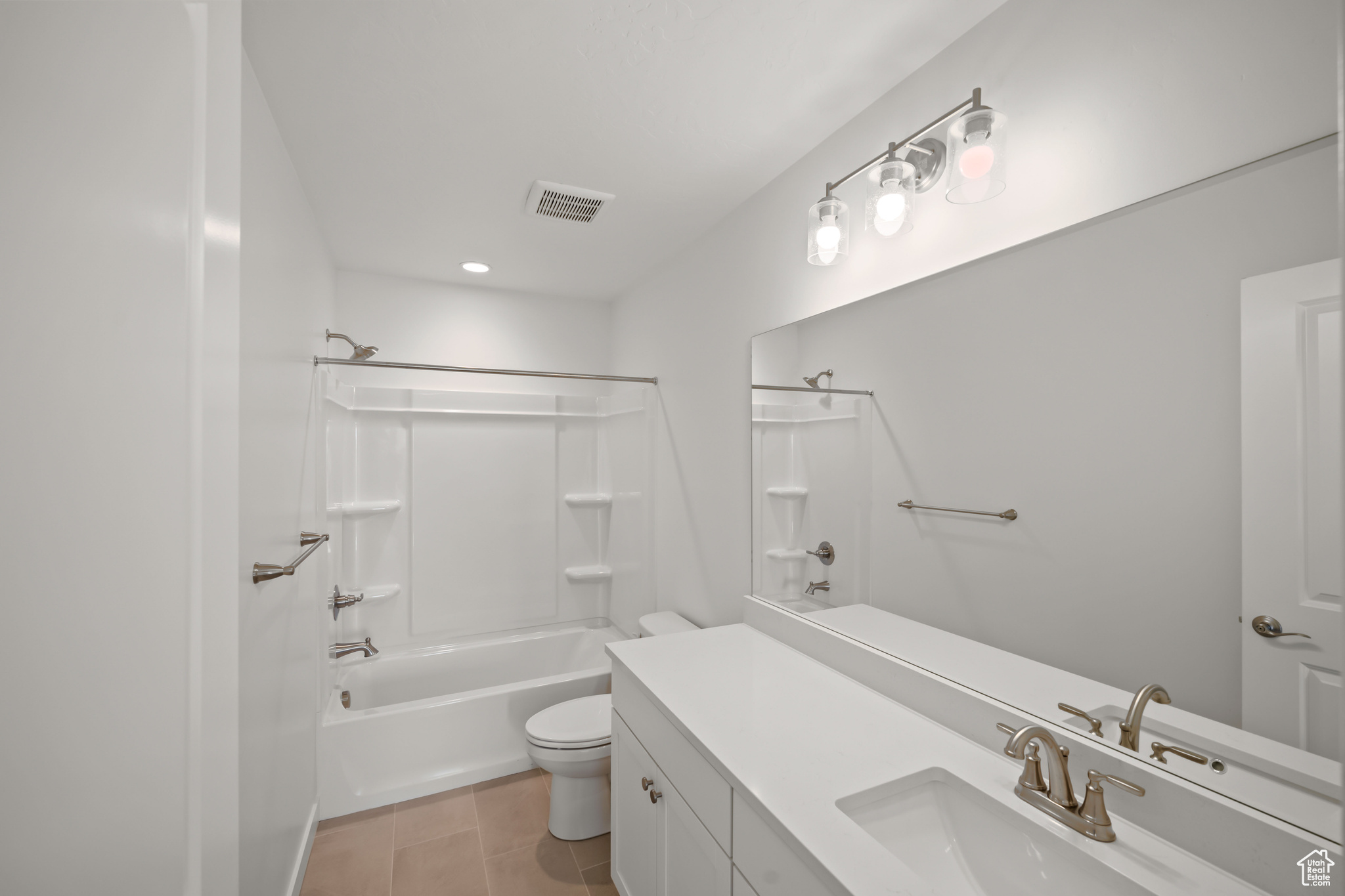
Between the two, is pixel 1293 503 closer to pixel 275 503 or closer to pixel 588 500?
pixel 275 503

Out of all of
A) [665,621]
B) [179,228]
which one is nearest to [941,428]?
[179,228]

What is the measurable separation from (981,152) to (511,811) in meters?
2.69

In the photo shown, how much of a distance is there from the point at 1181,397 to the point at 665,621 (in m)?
2.04

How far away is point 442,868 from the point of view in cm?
194

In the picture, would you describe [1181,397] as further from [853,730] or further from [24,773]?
[24,773]

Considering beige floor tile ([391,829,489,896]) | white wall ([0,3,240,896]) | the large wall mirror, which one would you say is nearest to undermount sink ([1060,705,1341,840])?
the large wall mirror

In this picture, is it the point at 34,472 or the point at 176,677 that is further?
the point at 176,677

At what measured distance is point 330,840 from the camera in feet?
6.88

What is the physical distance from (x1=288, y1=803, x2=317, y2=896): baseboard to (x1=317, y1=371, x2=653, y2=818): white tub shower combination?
20 centimetres

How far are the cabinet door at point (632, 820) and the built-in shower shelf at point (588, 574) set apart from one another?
5.44 feet

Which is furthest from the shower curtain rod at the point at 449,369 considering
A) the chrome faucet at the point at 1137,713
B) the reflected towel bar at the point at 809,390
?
the chrome faucet at the point at 1137,713

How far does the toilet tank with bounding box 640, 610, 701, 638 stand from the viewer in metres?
2.44

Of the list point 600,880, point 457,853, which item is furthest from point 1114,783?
point 457,853

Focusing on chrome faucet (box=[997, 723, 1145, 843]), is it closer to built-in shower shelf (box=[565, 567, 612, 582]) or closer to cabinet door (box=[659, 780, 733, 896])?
cabinet door (box=[659, 780, 733, 896])
